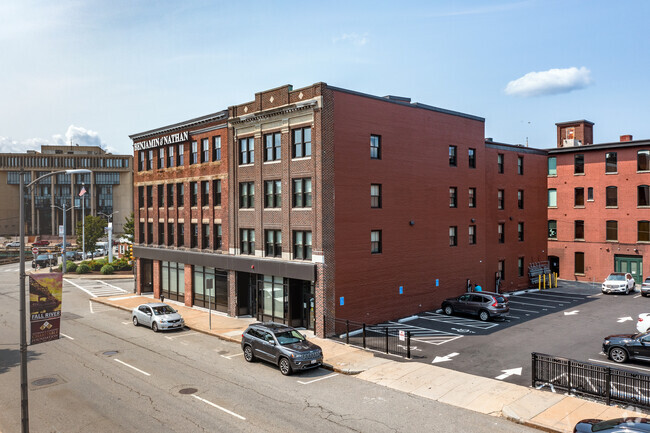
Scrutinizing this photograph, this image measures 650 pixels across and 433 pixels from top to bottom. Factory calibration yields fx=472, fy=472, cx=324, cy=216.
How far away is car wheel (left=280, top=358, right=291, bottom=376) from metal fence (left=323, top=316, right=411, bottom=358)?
4956 millimetres

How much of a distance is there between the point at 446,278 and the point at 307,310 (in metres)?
11.8

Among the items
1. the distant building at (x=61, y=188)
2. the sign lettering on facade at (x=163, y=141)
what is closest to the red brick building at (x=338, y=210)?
the sign lettering on facade at (x=163, y=141)

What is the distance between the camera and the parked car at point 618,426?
1077 cm

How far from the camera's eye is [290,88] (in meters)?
29.4

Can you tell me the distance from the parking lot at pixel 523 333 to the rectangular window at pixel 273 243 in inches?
333

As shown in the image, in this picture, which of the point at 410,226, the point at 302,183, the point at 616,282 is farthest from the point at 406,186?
the point at 616,282

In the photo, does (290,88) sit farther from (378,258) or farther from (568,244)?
(568,244)

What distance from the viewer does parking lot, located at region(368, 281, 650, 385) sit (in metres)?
21.8

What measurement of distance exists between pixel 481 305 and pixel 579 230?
1084 inches

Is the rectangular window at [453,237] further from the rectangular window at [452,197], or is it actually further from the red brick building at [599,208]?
the red brick building at [599,208]

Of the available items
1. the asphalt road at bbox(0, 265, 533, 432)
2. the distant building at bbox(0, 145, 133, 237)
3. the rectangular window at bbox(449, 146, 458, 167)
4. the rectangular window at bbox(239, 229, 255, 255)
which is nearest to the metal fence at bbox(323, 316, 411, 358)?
the asphalt road at bbox(0, 265, 533, 432)

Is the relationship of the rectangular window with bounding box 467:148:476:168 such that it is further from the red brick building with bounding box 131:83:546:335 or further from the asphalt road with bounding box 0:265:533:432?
the asphalt road with bounding box 0:265:533:432

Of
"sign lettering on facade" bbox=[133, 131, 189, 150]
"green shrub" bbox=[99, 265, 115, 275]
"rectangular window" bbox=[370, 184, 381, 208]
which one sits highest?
"sign lettering on facade" bbox=[133, 131, 189, 150]

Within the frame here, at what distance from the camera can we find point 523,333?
27.4 meters
